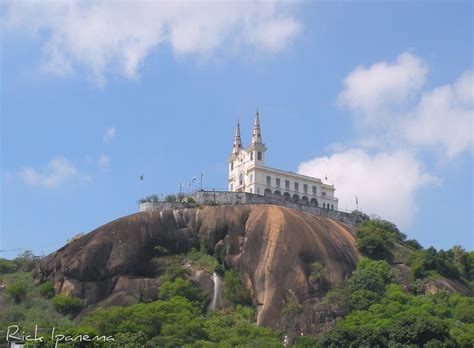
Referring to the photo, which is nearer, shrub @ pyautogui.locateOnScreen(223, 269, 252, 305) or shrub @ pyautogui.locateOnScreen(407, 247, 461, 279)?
shrub @ pyautogui.locateOnScreen(223, 269, 252, 305)

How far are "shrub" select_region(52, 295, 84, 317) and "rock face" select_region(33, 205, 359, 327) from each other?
2002 mm

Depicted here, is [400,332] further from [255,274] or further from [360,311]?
[255,274]

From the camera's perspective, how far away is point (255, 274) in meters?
97.1

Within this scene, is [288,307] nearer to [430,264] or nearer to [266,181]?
[430,264]

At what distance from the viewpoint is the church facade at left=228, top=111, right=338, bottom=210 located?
125562 mm

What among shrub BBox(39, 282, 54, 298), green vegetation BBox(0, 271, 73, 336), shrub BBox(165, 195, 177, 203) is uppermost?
shrub BBox(165, 195, 177, 203)

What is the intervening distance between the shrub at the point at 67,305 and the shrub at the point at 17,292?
3.83 m

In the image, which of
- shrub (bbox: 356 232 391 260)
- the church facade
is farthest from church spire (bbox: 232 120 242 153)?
shrub (bbox: 356 232 391 260)

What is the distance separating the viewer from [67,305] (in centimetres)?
9312

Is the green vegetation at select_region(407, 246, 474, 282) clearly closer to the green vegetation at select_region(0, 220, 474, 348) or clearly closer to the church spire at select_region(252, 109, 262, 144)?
the green vegetation at select_region(0, 220, 474, 348)

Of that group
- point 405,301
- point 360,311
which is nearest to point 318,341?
point 360,311

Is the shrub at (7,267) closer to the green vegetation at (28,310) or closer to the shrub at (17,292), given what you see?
the green vegetation at (28,310)

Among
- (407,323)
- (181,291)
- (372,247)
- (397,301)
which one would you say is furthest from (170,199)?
(407,323)

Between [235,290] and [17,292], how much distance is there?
2257 cm
